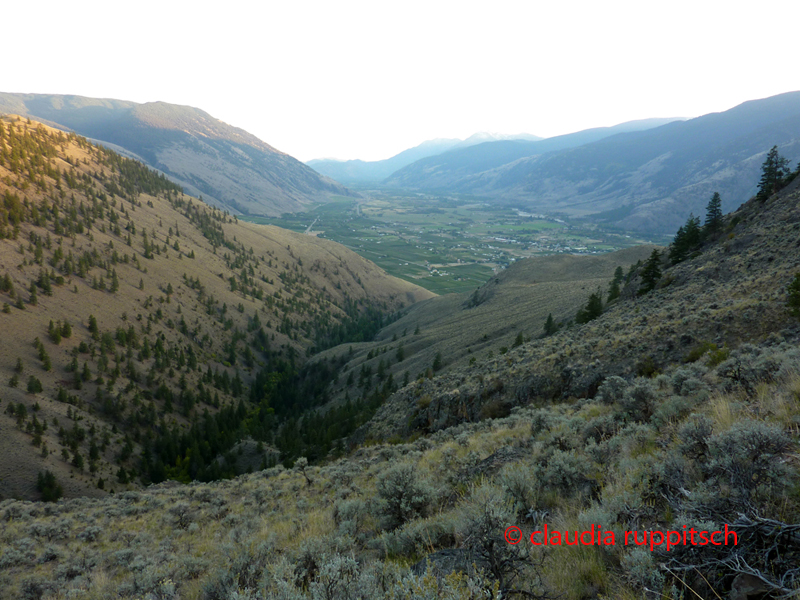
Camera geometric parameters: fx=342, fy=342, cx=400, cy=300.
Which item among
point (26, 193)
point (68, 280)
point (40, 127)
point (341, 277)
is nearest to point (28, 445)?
point (68, 280)

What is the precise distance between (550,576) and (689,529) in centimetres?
183

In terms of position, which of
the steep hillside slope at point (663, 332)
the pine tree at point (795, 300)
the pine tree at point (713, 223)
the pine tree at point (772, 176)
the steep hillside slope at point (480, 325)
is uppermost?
the pine tree at point (772, 176)

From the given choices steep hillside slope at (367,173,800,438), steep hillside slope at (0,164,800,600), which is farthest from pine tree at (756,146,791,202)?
steep hillside slope at (0,164,800,600)

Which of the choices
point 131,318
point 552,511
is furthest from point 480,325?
point 131,318

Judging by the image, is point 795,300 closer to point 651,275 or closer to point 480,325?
point 651,275

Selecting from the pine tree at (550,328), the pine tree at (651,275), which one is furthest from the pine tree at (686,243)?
the pine tree at (550,328)

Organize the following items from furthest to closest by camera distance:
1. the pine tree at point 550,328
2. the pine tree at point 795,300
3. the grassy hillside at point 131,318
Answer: the grassy hillside at point 131,318 < the pine tree at point 550,328 < the pine tree at point 795,300

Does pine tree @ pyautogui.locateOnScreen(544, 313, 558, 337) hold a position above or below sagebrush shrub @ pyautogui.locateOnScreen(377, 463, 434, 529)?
below

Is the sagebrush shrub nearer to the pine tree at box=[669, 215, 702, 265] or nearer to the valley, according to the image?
the valley

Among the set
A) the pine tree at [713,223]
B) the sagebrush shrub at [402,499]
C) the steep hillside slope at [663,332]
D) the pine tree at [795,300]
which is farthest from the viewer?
the pine tree at [713,223]

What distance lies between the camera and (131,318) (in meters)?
91.0

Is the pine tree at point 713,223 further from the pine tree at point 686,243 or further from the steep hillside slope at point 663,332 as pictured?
the steep hillside slope at point 663,332

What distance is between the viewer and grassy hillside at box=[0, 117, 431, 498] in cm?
5747

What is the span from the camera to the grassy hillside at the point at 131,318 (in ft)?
189
